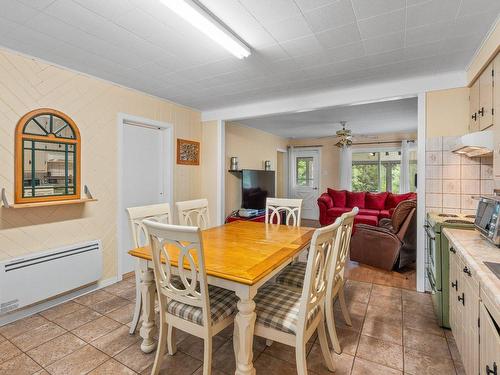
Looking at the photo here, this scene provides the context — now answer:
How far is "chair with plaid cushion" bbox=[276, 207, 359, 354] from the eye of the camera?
5.50 feet

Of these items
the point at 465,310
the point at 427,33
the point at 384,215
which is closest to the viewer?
the point at 465,310

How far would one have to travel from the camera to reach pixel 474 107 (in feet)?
8.09

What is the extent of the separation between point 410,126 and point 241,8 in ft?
17.1

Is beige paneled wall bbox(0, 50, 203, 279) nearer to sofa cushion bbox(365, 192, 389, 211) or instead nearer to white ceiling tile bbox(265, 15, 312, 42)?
white ceiling tile bbox(265, 15, 312, 42)

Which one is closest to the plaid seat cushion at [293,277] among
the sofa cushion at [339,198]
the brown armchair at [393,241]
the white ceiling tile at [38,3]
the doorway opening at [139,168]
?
the brown armchair at [393,241]

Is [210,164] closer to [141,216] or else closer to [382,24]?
[141,216]

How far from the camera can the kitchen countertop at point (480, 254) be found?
105 cm

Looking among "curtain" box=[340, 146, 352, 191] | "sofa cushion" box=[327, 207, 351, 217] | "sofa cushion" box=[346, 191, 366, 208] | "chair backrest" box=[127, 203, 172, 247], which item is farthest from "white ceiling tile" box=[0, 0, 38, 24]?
"curtain" box=[340, 146, 352, 191]

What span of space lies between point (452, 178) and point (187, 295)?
111 inches

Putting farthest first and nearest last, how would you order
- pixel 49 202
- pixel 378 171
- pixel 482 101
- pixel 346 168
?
pixel 346 168 → pixel 378 171 → pixel 49 202 → pixel 482 101

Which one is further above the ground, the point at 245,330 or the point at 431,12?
the point at 431,12

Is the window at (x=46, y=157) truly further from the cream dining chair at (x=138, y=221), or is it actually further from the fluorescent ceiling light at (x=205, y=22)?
the fluorescent ceiling light at (x=205, y=22)

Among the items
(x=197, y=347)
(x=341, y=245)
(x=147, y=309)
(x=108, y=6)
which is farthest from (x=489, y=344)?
(x=108, y=6)

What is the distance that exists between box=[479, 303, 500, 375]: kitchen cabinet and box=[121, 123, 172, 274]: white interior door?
3.18m
